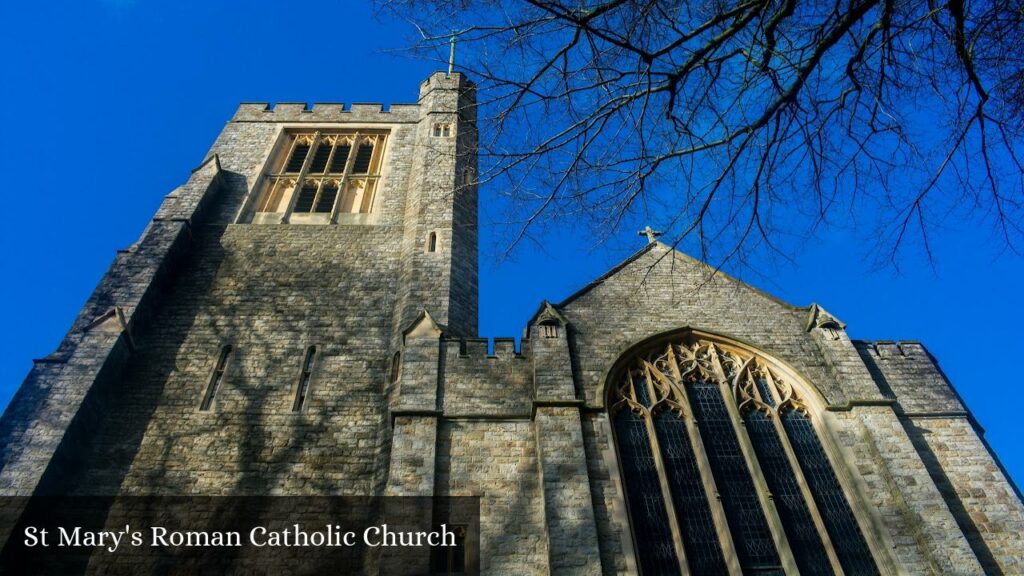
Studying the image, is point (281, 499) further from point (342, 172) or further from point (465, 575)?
point (342, 172)

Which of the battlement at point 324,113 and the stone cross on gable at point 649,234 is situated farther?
the battlement at point 324,113

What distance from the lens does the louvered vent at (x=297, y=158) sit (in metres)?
17.0

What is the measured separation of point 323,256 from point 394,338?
3177 millimetres

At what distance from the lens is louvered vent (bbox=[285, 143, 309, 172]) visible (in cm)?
1702

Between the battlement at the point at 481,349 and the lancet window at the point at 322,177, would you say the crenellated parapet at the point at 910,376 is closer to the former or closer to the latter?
the battlement at the point at 481,349

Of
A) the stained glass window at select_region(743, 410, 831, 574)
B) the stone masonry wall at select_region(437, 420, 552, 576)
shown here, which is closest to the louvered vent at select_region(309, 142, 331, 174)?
the stone masonry wall at select_region(437, 420, 552, 576)

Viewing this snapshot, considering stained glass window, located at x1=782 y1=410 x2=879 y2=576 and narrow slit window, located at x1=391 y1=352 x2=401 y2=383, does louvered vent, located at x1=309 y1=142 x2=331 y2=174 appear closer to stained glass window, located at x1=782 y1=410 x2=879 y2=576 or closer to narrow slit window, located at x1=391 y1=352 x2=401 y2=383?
narrow slit window, located at x1=391 y1=352 x2=401 y2=383

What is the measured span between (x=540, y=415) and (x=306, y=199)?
31.8ft

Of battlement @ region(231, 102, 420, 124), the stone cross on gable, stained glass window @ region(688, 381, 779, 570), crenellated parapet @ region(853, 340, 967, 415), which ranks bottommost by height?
stained glass window @ region(688, 381, 779, 570)

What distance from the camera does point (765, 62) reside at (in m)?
5.25

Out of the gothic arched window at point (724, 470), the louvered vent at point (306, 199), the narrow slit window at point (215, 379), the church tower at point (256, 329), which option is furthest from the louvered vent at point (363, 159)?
the gothic arched window at point (724, 470)

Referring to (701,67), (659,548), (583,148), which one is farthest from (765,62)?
(659,548)

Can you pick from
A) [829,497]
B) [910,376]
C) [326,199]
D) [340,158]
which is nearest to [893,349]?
[910,376]

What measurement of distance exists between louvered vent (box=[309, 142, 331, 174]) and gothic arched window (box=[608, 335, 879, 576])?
35.4 feet
